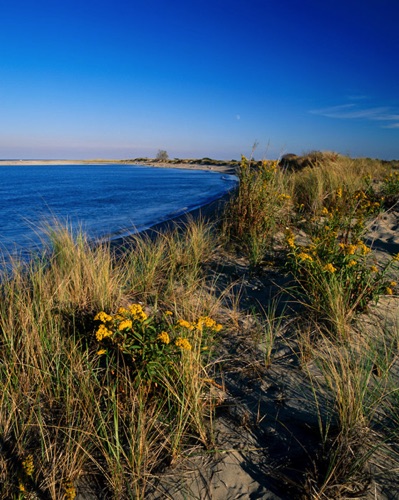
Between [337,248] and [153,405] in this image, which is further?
[337,248]

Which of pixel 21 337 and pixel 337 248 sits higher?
pixel 337 248

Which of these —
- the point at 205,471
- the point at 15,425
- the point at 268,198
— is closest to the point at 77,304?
the point at 15,425

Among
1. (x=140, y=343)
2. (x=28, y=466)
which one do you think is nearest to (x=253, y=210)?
(x=140, y=343)

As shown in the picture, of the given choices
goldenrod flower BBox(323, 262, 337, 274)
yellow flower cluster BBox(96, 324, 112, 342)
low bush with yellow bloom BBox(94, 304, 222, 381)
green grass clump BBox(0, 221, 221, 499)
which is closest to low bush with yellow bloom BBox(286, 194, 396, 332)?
goldenrod flower BBox(323, 262, 337, 274)

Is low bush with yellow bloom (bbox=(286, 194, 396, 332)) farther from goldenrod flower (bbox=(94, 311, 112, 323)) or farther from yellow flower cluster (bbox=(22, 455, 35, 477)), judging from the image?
yellow flower cluster (bbox=(22, 455, 35, 477))

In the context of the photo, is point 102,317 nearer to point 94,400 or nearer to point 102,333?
point 102,333

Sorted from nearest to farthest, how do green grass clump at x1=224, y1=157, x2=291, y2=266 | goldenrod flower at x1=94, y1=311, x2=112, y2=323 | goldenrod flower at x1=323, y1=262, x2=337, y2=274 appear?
goldenrod flower at x1=94, y1=311, x2=112, y2=323, goldenrod flower at x1=323, y1=262, x2=337, y2=274, green grass clump at x1=224, y1=157, x2=291, y2=266

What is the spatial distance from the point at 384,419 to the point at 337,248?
198cm

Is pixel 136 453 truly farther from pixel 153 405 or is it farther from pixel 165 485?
pixel 153 405

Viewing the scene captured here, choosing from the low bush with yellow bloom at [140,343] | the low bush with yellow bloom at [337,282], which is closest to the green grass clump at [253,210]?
the low bush with yellow bloom at [337,282]

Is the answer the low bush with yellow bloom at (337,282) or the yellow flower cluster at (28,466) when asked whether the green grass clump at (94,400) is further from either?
the low bush with yellow bloom at (337,282)

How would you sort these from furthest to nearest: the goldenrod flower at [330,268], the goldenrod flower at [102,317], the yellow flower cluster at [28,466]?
the goldenrod flower at [330,268]
the goldenrod flower at [102,317]
the yellow flower cluster at [28,466]

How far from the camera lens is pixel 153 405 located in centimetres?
207

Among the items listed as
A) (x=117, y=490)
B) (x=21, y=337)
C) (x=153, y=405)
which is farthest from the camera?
(x=21, y=337)
